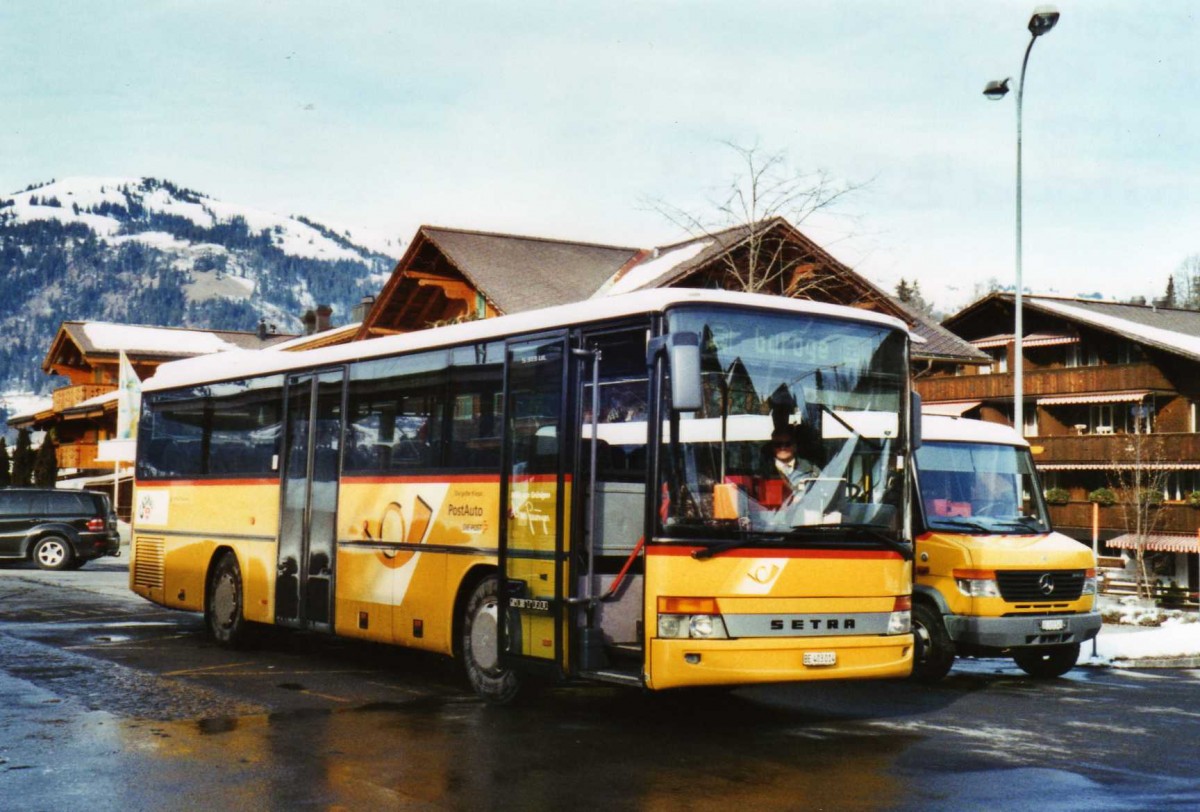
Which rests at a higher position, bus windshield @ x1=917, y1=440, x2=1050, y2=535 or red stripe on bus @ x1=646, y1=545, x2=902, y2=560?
bus windshield @ x1=917, y1=440, x2=1050, y2=535

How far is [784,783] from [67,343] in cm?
7217

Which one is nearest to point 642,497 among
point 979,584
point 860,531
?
point 860,531

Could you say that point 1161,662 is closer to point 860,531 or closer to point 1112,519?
point 860,531

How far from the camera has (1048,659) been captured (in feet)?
49.7

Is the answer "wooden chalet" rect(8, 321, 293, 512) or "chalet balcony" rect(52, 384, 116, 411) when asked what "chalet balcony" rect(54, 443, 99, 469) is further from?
"chalet balcony" rect(52, 384, 116, 411)

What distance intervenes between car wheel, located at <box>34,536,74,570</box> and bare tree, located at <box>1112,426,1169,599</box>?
33.1 meters

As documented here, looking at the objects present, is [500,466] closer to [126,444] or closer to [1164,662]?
[1164,662]

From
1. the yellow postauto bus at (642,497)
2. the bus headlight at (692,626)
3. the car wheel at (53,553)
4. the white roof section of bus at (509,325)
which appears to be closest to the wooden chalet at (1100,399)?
the car wheel at (53,553)

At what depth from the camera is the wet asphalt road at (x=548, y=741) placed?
27.1 feet

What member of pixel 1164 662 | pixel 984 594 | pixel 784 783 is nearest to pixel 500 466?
pixel 784 783

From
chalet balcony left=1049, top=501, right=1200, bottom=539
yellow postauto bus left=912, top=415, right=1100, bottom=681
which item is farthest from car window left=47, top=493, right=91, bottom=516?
chalet balcony left=1049, top=501, right=1200, bottom=539

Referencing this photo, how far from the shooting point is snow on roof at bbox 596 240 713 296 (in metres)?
37.6

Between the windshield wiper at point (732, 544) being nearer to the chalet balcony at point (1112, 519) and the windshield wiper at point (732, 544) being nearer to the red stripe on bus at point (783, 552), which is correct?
the red stripe on bus at point (783, 552)

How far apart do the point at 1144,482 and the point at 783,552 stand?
4570 cm
